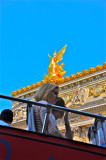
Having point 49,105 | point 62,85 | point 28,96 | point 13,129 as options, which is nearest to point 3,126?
point 13,129

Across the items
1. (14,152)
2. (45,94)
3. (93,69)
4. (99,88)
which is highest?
(93,69)

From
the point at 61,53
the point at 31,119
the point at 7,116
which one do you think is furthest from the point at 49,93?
the point at 61,53

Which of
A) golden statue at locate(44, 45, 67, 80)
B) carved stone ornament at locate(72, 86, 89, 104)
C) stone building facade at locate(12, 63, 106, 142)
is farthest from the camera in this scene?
golden statue at locate(44, 45, 67, 80)

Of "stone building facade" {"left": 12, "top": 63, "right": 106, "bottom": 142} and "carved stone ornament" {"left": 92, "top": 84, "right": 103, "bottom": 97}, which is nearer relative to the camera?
"stone building facade" {"left": 12, "top": 63, "right": 106, "bottom": 142}

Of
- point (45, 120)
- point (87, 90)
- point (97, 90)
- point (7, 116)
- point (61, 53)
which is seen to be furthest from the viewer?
point (61, 53)

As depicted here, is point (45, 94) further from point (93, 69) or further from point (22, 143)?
point (93, 69)

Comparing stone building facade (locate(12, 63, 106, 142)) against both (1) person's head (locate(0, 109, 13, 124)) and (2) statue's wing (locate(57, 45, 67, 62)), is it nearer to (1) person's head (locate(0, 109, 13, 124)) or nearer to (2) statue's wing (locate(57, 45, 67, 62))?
(2) statue's wing (locate(57, 45, 67, 62))

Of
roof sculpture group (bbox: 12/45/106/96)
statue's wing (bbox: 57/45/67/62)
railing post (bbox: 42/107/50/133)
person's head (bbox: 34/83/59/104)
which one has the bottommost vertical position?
railing post (bbox: 42/107/50/133)

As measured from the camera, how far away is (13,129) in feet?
9.95

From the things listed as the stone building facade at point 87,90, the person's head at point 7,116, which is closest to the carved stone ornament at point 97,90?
the stone building facade at point 87,90

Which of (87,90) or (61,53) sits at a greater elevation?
(61,53)

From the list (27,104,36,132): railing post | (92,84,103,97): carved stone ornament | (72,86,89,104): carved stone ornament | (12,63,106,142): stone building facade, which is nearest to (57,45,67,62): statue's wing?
(12,63,106,142): stone building facade

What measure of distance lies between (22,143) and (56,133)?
0.39m

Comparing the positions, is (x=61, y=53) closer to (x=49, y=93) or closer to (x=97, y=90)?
(x=97, y=90)
